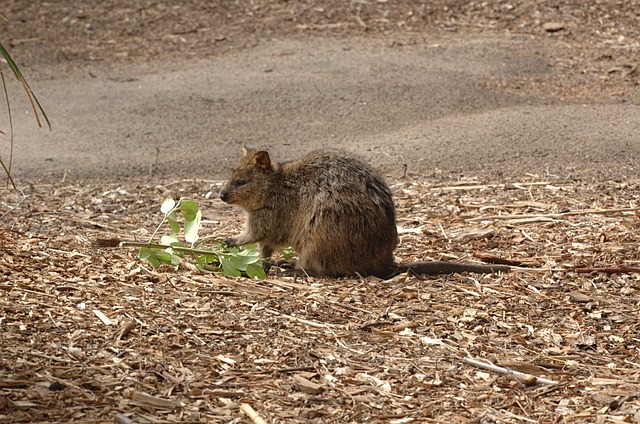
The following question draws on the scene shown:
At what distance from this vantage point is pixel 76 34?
49.5 ft

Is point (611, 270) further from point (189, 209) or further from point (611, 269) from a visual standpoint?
point (189, 209)

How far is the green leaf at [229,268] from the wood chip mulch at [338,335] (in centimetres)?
7

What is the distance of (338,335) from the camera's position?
5.34 m

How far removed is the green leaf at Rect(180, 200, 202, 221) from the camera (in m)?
6.53

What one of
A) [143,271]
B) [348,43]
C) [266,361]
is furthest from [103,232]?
[348,43]

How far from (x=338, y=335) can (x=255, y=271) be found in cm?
117

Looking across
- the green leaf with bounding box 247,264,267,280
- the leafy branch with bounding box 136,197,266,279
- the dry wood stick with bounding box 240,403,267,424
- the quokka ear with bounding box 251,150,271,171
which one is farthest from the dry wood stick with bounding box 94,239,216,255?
the dry wood stick with bounding box 240,403,267,424

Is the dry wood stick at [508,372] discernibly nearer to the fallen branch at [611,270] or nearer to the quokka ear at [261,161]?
the fallen branch at [611,270]

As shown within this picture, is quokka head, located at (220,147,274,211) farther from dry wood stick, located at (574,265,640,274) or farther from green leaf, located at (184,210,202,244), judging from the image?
dry wood stick, located at (574,265,640,274)

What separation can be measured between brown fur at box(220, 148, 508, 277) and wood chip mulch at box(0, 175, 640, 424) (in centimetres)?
20

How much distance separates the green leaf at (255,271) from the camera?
6320 mm

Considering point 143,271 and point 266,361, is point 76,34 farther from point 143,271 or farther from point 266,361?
point 266,361

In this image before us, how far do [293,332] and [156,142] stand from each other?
620 cm

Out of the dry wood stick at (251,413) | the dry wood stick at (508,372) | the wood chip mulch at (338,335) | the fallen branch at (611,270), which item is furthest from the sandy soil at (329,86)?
the dry wood stick at (251,413)
